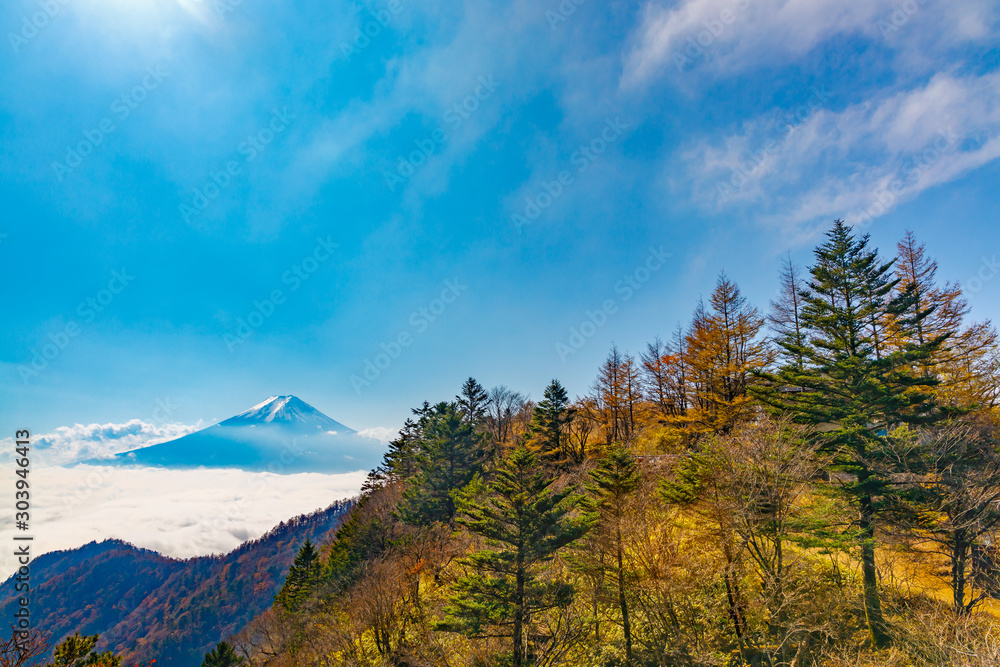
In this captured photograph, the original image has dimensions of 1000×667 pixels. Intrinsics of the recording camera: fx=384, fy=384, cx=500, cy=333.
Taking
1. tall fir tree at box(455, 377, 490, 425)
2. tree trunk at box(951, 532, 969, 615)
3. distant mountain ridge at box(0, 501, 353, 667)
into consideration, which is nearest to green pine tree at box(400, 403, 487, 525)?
tall fir tree at box(455, 377, 490, 425)

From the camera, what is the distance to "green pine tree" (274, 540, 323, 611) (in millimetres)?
41344

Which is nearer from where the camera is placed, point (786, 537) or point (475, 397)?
point (786, 537)

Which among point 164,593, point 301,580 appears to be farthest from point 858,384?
point 164,593

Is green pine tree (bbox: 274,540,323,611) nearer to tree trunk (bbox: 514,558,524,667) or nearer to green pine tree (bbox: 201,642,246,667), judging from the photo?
green pine tree (bbox: 201,642,246,667)

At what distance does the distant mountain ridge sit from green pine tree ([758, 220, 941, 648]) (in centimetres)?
13694

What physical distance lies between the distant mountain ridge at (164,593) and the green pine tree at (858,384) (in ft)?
449

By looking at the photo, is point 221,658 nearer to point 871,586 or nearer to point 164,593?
point 871,586

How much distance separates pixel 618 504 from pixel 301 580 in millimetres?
45695

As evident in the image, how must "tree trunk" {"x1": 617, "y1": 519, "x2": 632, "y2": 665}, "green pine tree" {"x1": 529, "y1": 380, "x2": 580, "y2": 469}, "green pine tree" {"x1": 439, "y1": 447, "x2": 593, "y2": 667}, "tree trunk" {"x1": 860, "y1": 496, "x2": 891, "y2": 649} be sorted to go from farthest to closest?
"green pine tree" {"x1": 529, "y1": 380, "x2": 580, "y2": 469} → "tree trunk" {"x1": 617, "y1": 519, "x2": 632, "y2": 665} → "green pine tree" {"x1": 439, "y1": 447, "x2": 593, "y2": 667} → "tree trunk" {"x1": 860, "y1": 496, "x2": 891, "y2": 649}

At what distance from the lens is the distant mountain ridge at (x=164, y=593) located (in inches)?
4616

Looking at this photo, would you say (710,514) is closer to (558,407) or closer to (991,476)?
(991,476)

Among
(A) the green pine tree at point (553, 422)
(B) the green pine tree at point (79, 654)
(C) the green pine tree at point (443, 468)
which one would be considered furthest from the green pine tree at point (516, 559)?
(A) the green pine tree at point (553, 422)

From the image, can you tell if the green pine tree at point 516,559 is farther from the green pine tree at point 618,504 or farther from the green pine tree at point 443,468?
the green pine tree at point 443,468

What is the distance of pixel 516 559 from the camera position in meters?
16.3
